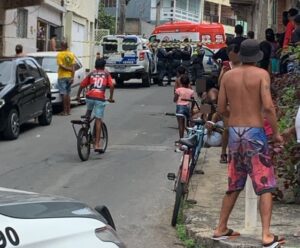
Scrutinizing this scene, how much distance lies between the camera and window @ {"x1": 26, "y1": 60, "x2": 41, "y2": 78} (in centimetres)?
1502

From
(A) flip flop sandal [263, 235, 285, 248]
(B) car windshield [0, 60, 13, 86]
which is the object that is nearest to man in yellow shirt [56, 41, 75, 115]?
(B) car windshield [0, 60, 13, 86]

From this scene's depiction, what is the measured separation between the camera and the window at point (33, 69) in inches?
591

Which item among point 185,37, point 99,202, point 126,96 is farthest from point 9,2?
point 99,202

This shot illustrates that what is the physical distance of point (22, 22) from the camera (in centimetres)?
2728

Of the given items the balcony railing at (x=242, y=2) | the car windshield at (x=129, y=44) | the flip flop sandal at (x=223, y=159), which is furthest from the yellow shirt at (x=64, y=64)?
the balcony railing at (x=242, y=2)

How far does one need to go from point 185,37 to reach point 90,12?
7.59 m

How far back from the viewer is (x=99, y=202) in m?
8.26

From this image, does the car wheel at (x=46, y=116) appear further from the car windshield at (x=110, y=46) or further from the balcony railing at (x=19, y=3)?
the car windshield at (x=110, y=46)

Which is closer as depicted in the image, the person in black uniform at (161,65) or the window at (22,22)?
the window at (22,22)

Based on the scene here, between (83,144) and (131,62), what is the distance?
1551 centimetres

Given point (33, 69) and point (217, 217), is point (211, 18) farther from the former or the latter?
point (217, 217)

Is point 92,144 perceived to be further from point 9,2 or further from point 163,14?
point 163,14

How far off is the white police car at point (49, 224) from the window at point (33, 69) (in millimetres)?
11345

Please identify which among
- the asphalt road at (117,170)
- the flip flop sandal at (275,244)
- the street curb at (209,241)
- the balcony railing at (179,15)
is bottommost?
the asphalt road at (117,170)
